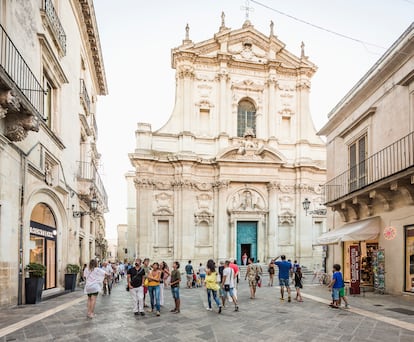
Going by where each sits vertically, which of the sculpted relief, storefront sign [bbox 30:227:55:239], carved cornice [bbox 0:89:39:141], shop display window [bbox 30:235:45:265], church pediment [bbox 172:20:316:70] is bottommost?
shop display window [bbox 30:235:45:265]

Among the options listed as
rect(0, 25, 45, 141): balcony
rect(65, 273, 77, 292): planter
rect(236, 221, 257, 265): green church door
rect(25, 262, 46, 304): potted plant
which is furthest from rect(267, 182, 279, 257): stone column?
rect(0, 25, 45, 141): balcony

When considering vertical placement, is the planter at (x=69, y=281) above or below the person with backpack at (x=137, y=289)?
below

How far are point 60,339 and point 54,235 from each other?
25.3 ft

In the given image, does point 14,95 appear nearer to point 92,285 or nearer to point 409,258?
point 92,285

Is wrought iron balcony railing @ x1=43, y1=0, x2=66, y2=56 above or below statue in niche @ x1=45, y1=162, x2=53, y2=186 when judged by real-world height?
above

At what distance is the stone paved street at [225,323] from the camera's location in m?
6.85

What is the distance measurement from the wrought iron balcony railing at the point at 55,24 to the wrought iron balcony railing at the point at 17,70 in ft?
9.32

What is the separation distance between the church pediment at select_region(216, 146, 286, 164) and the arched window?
203cm

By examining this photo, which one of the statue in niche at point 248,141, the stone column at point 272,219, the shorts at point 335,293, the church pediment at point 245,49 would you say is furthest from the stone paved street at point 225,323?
the church pediment at point 245,49

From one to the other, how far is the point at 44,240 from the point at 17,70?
6.04 meters

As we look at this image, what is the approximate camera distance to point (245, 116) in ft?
99.3

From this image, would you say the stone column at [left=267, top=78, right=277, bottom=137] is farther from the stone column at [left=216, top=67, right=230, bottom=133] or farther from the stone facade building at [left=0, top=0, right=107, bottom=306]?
the stone facade building at [left=0, top=0, right=107, bottom=306]

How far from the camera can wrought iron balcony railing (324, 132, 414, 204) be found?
1116 centimetres

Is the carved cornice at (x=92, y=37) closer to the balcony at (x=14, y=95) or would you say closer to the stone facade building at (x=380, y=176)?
the balcony at (x=14, y=95)
